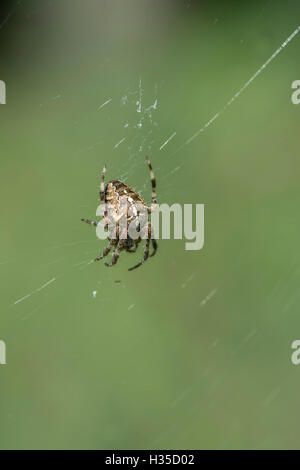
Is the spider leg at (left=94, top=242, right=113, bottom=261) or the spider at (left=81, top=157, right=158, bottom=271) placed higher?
the spider at (left=81, top=157, right=158, bottom=271)

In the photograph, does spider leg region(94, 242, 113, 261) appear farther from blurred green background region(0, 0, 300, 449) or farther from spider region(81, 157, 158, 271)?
blurred green background region(0, 0, 300, 449)

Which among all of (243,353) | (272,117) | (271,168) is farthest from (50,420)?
(272,117)

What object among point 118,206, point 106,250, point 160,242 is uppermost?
point 160,242

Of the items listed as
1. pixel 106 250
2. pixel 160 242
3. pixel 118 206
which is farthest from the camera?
pixel 160 242

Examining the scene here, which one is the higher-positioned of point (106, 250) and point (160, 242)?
point (160, 242)

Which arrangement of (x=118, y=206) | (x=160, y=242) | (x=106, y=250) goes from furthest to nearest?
(x=160, y=242), (x=106, y=250), (x=118, y=206)

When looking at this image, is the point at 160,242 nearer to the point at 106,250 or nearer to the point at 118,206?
the point at 106,250

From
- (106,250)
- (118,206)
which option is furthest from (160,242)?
(118,206)

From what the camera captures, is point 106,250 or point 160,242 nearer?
point 106,250

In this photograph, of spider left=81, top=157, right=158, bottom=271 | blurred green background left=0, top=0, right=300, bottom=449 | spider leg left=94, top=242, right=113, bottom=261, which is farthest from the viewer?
blurred green background left=0, top=0, right=300, bottom=449

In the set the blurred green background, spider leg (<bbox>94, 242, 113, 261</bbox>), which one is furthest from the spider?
the blurred green background
